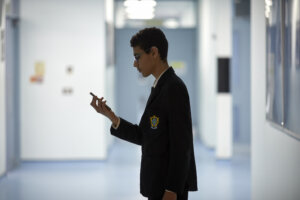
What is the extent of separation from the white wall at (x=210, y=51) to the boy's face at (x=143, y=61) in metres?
7.09

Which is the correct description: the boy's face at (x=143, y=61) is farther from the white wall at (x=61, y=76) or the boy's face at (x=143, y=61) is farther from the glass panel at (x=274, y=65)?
the white wall at (x=61, y=76)

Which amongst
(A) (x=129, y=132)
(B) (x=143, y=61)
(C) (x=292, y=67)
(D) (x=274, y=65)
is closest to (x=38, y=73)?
(D) (x=274, y=65)

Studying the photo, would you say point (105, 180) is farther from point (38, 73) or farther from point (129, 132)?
point (129, 132)

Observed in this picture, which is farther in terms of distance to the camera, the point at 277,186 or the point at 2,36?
the point at 2,36

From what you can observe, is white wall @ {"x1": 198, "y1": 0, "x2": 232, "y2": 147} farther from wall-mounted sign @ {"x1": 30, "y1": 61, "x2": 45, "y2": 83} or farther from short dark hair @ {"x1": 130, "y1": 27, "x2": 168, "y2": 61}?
short dark hair @ {"x1": 130, "y1": 27, "x2": 168, "y2": 61}

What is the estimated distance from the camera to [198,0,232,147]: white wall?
9.74 meters

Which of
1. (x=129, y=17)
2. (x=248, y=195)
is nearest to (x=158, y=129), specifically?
(x=248, y=195)

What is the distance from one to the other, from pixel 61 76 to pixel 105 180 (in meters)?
2.25

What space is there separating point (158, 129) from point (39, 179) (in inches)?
238

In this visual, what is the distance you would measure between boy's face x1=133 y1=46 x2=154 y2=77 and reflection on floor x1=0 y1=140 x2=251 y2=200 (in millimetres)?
4486

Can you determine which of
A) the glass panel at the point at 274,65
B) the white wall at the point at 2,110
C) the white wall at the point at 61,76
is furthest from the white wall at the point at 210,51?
the glass panel at the point at 274,65

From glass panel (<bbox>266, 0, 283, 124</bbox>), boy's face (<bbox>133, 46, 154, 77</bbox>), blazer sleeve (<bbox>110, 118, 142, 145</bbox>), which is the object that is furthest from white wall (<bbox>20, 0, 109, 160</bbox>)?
boy's face (<bbox>133, 46, 154, 77</bbox>)

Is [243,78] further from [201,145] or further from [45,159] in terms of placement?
[45,159]

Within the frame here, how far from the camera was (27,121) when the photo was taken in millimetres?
9922
